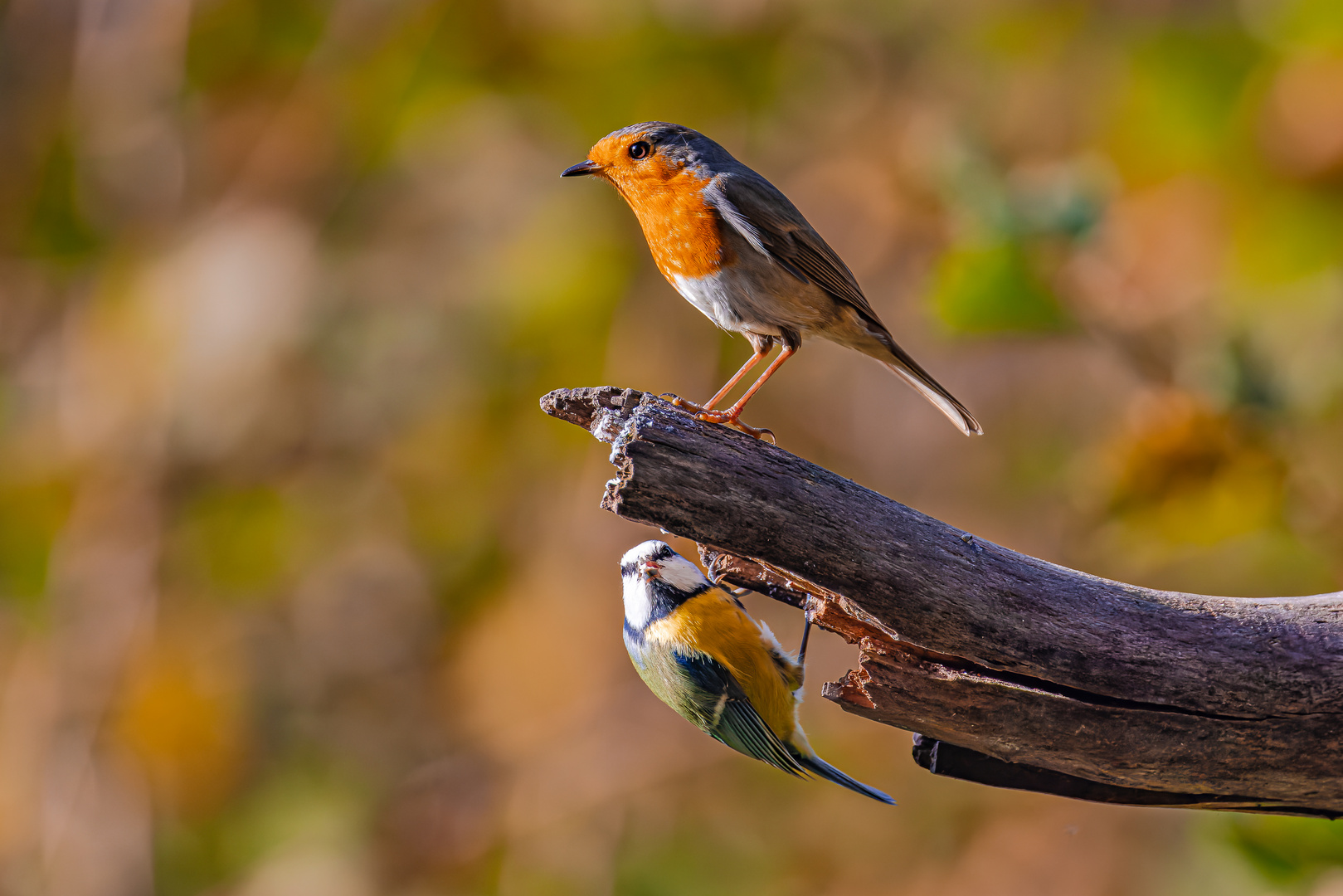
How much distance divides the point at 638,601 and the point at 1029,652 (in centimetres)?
98

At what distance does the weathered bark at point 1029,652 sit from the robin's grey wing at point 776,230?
97 cm

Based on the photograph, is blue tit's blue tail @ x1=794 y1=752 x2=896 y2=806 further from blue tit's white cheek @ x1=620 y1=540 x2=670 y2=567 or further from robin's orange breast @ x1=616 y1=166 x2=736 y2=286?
robin's orange breast @ x1=616 y1=166 x2=736 y2=286

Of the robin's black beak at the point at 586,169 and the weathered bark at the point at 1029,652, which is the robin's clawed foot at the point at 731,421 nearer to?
the weathered bark at the point at 1029,652

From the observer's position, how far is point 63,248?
7285 millimetres

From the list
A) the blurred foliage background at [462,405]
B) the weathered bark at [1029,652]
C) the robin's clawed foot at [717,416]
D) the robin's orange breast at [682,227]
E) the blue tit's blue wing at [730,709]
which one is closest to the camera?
the weathered bark at [1029,652]

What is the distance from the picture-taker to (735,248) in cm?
280

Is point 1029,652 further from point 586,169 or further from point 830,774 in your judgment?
point 586,169

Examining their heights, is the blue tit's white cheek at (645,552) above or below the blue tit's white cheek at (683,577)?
above

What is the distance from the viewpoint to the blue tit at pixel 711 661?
2.37m

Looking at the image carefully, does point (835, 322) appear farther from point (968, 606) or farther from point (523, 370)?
point (523, 370)

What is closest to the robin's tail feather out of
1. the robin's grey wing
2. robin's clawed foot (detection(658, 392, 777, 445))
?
the robin's grey wing

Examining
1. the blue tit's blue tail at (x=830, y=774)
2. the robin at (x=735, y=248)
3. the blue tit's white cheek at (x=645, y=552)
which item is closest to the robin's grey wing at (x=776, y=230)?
the robin at (x=735, y=248)

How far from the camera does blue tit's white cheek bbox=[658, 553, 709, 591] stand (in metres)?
2.42

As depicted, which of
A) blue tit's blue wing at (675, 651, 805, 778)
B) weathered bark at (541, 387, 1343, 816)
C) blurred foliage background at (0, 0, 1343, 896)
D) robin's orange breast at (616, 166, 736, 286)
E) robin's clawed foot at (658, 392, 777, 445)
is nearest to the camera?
weathered bark at (541, 387, 1343, 816)
